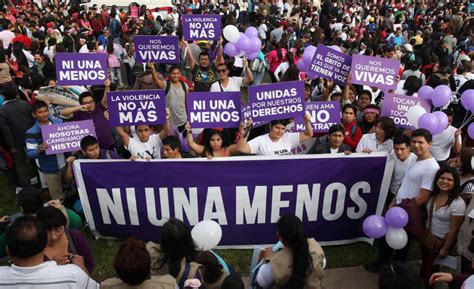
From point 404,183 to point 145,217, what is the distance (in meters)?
2.97

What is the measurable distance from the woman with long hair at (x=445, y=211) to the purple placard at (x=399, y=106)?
71.2 inches

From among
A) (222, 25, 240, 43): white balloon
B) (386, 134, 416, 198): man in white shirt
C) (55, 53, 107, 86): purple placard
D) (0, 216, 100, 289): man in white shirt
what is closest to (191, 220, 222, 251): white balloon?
(0, 216, 100, 289): man in white shirt

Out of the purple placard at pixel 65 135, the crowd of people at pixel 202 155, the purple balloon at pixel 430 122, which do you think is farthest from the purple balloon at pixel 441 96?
the purple placard at pixel 65 135

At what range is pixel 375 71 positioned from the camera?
6.54m

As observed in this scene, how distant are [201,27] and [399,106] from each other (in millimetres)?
4088

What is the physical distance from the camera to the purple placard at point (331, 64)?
6766mm

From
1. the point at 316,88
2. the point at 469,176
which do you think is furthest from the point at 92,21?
the point at 469,176

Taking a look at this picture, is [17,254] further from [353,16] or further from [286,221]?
[353,16]

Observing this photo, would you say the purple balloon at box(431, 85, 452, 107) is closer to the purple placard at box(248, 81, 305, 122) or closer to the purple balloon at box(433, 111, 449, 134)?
the purple balloon at box(433, 111, 449, 134)

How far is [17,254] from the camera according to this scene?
267cm

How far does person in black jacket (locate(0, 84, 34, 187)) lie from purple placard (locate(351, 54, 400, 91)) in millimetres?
4775

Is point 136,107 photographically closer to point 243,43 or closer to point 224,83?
point 224,83

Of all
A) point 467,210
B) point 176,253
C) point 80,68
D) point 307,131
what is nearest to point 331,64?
point 307,131

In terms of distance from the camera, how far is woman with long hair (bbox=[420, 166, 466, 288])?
4129mm
